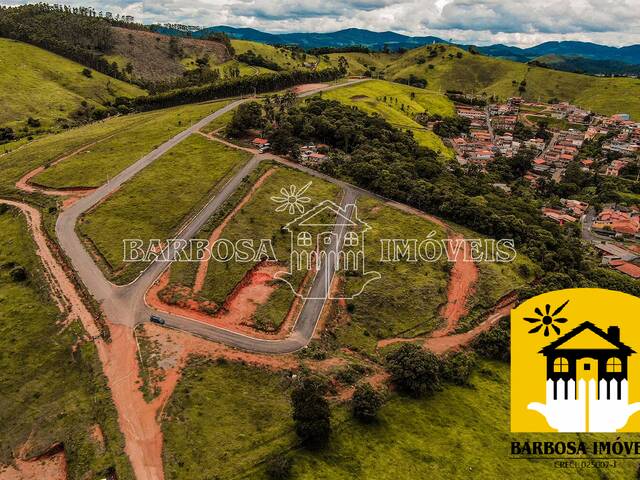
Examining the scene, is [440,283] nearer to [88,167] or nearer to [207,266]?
[207,266]

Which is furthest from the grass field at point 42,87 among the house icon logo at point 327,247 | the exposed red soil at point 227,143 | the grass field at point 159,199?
the house icon logo at point 327,247

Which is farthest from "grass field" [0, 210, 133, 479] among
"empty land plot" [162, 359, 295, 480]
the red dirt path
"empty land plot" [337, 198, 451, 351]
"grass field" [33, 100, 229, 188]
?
the red dirt path

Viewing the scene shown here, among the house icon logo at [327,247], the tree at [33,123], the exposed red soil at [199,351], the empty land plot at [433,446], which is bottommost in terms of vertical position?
the empty land plot at [433,446]

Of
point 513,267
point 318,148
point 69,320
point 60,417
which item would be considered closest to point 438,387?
point 513,267

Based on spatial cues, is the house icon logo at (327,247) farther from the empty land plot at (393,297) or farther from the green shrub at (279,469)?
the green shrub at (279,469)

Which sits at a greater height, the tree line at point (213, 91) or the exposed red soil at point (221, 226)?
the tree line at point (213, 91)

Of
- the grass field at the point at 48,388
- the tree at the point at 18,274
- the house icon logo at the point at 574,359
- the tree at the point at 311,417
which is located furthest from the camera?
the tree at the point at 18,274

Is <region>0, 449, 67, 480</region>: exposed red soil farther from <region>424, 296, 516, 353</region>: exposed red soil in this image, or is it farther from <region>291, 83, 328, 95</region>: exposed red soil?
<region>291, 83, 328, 95</region>: exposed red soil
